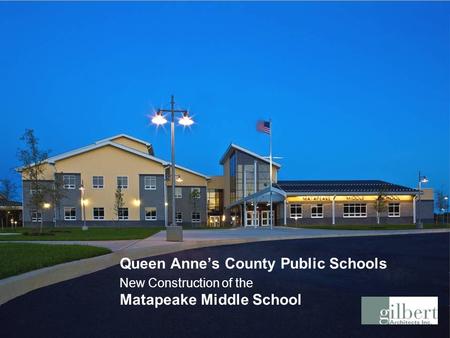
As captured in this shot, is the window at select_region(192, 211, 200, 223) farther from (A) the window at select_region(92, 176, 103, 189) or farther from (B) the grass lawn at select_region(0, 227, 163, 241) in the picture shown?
(B) the grass lawn at select_region(0, 227, 163, 241)

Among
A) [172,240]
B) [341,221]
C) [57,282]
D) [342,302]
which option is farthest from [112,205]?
[342,302]

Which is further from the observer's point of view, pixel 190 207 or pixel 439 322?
pixel 190 207

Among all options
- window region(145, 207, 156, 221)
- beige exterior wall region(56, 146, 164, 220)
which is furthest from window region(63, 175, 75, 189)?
window region(145, 207, 156, 221)

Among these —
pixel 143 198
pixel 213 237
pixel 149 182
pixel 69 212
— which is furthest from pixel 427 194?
pixel 69 212

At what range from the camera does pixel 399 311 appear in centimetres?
598

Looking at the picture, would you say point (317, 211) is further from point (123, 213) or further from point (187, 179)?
point (123, 213)

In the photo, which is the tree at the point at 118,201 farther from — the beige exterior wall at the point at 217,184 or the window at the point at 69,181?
the beige exterior wall at the point at 217,184

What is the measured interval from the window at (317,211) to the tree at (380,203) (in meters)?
5.85

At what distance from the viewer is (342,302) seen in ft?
22.6

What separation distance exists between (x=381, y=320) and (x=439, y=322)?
71cm

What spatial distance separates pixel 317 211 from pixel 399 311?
145 ft

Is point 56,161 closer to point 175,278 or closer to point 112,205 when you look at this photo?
point 112,205

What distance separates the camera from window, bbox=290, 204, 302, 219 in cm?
4944

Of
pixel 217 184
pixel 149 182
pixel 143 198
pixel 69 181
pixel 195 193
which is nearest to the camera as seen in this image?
pixel 69 181
